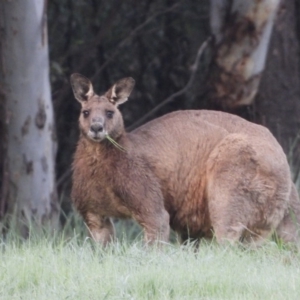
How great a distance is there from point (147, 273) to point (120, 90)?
8.43 ft

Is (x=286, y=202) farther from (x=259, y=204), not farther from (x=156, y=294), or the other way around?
(x=156, y=294)

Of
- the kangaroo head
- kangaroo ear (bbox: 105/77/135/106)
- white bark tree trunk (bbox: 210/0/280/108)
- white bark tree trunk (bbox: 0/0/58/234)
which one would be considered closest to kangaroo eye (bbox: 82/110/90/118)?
the kangaroo head

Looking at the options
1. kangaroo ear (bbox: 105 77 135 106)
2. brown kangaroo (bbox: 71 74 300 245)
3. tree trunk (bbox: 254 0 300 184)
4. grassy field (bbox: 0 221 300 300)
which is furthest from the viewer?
tree trunk (bbox: 254 0 300 184)

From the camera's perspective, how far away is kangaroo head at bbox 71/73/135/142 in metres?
8.03

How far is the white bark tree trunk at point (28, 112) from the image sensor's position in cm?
935

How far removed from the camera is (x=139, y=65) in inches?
532

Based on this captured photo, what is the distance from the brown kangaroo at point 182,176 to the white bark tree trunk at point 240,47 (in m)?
1.78

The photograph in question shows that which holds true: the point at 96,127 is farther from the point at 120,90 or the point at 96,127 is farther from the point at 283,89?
the point at 283,89

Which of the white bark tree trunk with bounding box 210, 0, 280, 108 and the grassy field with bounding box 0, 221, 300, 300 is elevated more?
the white bark tree trunk with bounding box 210, 0, 280, 108

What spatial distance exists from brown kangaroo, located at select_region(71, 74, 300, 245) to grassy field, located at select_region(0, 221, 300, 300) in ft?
2.28

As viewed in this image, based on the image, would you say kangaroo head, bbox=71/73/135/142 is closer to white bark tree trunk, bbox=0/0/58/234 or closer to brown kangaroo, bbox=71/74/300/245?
brown kangaroo, bbox=71/74/300/245

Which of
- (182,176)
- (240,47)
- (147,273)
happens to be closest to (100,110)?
(182,176)

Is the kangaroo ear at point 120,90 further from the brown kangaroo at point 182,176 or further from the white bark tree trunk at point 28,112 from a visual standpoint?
the white bark tree trunk at point 28,112

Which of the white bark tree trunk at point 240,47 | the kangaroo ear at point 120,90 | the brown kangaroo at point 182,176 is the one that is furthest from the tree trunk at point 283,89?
the kangaroo ear at point 120,90
